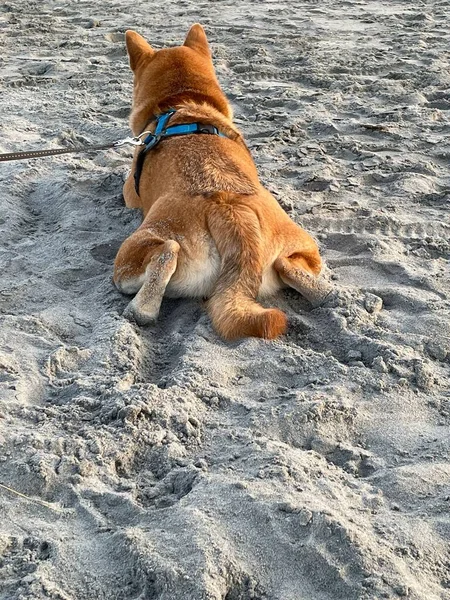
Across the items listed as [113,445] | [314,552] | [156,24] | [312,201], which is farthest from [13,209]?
[156,24]

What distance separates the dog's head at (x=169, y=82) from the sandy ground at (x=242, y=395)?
1.73ft

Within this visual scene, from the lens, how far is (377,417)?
286cm

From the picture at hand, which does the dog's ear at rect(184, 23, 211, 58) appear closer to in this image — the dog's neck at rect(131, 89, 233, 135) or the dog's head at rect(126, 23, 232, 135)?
the dog's head at rect(126, 23, 232, 135)

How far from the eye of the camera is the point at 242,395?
9.75ft

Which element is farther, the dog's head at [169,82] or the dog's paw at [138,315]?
the dog's head at [169,82]

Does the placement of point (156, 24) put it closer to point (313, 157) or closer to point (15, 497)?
point (313, 157)

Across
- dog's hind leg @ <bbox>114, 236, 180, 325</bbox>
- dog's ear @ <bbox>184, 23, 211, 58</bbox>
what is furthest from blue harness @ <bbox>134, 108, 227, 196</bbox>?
dog's ear @ <bbox>184, 23, 211, 58</bbox>

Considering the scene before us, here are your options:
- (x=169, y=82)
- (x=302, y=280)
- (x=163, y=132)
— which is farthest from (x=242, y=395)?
(x=169, y=82)

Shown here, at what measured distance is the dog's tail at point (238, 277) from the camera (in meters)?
3.31

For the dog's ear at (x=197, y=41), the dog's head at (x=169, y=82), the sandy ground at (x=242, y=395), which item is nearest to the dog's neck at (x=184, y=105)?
the dog's head at (x=169, y=82)

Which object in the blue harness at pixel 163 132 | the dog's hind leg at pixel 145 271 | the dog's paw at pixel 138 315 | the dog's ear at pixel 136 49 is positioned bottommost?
the dog's paw at pixel 138 315

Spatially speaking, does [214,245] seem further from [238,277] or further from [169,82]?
[169,82]

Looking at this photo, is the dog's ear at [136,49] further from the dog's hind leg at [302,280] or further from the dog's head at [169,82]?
the dog's hind leg at [302,280]

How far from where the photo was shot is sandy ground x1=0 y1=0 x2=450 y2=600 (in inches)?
84.4
